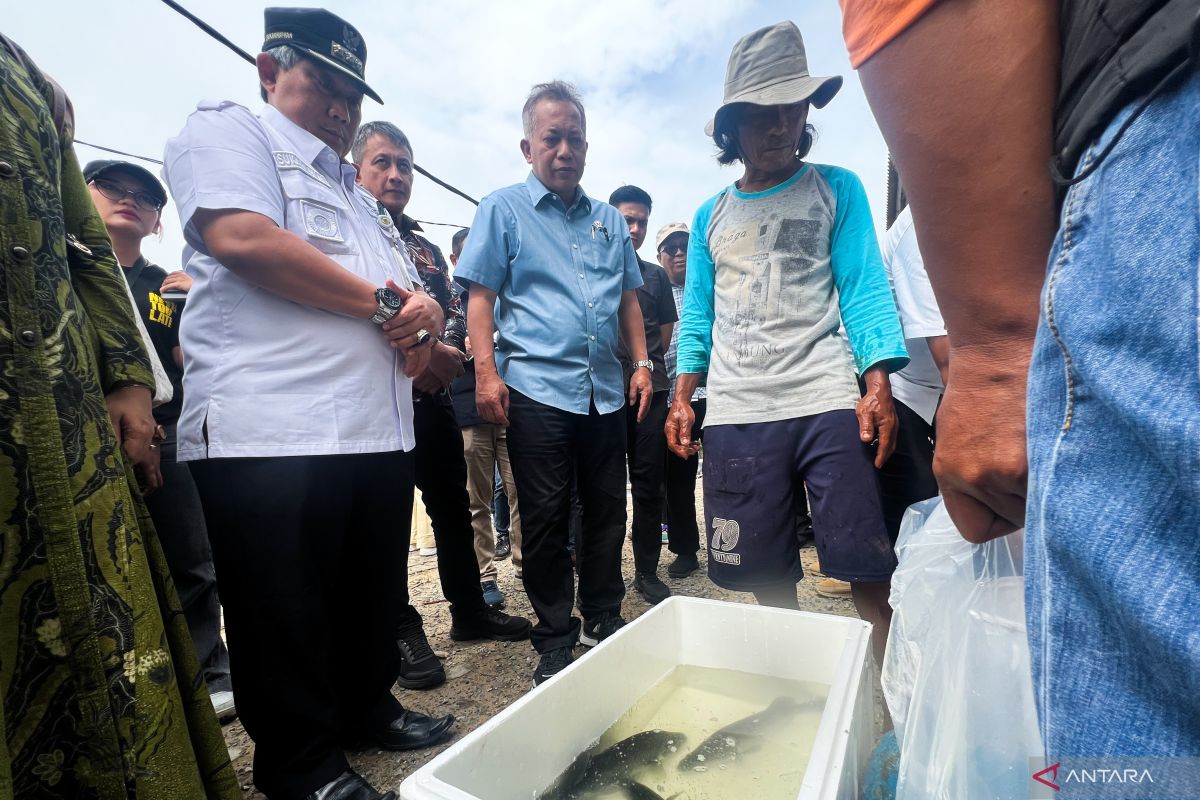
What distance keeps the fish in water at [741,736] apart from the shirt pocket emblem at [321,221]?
167 cm

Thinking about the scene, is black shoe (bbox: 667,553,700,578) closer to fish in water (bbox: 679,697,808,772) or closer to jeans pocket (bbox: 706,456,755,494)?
jeans pocket (bbox: 706,456,755,494)

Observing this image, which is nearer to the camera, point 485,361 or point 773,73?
point 773,73

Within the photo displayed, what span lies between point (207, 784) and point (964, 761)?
1.32 meters

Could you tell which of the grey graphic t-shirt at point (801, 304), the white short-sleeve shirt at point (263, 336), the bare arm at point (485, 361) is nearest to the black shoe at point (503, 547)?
the bare arm at point (485, 361)

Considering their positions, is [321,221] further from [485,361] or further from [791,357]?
[791,357]

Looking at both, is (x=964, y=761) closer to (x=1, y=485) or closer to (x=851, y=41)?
(x=851, y=41)

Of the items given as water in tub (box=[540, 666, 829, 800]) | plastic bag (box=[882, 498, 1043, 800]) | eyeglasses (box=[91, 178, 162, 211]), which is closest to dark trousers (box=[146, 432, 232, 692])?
eyeglasses (box=[91, 178, 162, 211])

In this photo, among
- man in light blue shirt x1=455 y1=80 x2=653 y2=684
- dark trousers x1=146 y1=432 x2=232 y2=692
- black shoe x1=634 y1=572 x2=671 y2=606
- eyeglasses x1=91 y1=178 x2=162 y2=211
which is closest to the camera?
dark trousers x1=146 y1=432 x2=232 y2=692

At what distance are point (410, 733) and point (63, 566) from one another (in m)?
1.23

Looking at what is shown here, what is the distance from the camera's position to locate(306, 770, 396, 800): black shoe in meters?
1.38

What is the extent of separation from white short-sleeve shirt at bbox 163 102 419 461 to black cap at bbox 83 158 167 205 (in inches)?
53.6

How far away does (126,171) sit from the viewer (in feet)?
7.93

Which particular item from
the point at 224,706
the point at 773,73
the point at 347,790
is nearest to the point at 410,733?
the point at 347,790

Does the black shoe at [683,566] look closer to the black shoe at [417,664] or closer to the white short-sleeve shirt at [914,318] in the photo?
the black shoe at [417,664]
